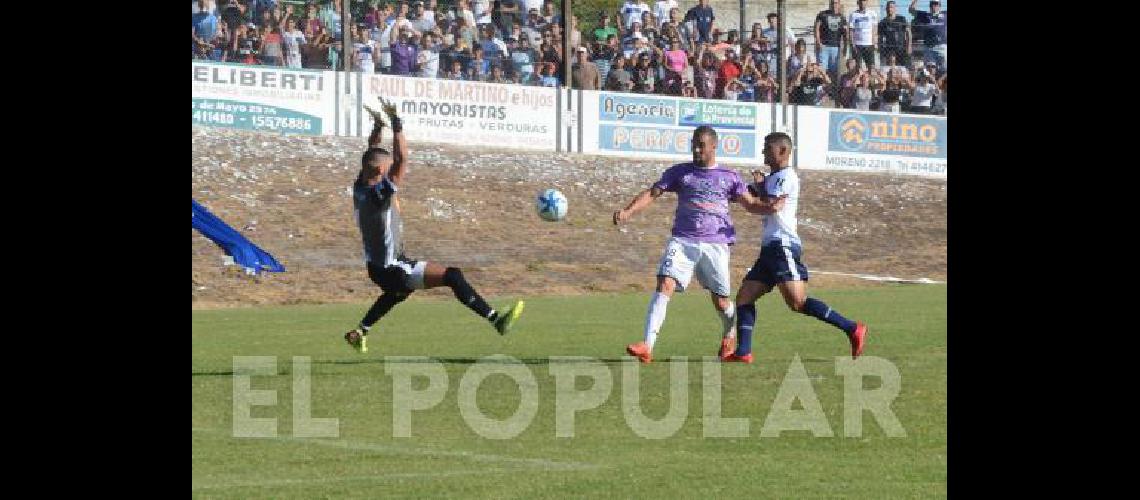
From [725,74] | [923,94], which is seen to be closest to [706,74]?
[725,74]

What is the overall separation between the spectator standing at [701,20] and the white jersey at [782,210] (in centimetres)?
2162

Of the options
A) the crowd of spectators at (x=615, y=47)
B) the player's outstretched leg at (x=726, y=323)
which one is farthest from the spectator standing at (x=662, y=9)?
the player's outstretched leg at (x=726, y=323)

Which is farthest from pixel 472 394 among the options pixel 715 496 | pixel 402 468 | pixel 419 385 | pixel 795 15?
pixel 795 15

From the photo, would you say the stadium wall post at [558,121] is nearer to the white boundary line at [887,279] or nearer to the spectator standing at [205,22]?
the white boundary line at [887,279]

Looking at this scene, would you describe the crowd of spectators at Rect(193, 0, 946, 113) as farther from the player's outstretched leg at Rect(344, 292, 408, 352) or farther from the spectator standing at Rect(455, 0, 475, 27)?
the player's outstretched leg at Rect(344, 292, 408, 352)

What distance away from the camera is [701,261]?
54.2ft

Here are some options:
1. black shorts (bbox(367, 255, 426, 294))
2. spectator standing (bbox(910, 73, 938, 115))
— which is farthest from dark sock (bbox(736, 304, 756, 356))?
spectator standing (bbox(910, 73, 938, 115))

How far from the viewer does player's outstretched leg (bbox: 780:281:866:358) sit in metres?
15.8

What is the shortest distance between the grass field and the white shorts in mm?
745

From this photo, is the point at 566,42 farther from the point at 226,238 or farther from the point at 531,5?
the point at 226,238

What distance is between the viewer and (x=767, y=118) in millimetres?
38219

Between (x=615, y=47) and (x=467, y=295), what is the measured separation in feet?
68.8
